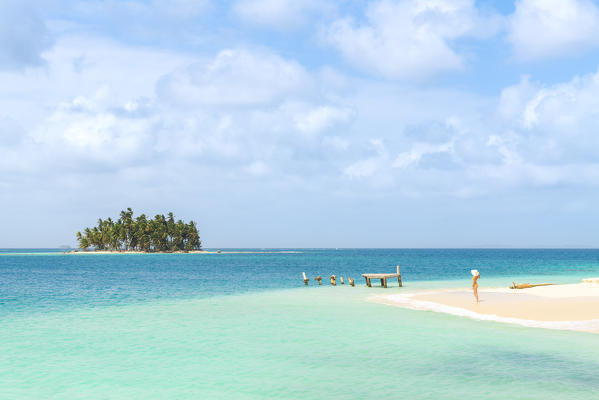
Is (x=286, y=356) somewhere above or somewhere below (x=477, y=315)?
above

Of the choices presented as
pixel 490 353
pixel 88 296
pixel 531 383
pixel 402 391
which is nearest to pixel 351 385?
pixel 402 391

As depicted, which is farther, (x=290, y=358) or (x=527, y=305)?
(x=527, y=305)

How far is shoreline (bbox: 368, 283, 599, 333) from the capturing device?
26.4 metres

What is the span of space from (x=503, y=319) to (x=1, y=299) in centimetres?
3886

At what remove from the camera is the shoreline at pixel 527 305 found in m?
26.4

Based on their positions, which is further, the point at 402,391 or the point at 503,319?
the point at 503,319

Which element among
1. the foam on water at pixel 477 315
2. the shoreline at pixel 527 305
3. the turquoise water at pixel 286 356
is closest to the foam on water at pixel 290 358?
the turquoise water at pixel 286 356

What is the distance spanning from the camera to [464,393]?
15.0 m

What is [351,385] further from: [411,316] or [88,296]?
[88,296]

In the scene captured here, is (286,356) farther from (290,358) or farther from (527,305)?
(527,305)

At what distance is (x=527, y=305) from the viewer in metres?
32.3

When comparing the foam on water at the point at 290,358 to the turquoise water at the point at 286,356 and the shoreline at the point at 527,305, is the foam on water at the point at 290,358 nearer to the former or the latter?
the turquoise water at the point at 286,356

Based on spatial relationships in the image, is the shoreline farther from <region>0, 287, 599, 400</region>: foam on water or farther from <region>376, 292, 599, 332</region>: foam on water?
<region>0, 287, 599, 400</region>: foam on water

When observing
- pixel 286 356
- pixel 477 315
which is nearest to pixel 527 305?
pixel 477 315
